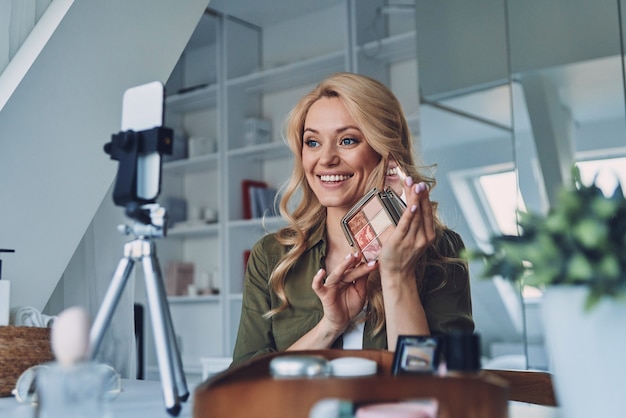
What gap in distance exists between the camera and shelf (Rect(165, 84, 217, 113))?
431 centimetres

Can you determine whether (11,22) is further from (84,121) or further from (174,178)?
(174,178)

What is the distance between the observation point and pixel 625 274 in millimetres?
565

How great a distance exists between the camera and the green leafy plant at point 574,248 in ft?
1.84

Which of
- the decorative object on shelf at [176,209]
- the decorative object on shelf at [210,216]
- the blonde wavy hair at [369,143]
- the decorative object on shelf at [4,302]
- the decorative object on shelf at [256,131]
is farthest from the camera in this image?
the decorative object on shelf at [176,209]

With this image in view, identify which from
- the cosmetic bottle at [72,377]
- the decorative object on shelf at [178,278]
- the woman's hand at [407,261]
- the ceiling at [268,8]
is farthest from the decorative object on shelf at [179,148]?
the cosmetic bottle at [72,377]

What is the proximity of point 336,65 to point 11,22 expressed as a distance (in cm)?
259

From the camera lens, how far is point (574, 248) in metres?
0.58

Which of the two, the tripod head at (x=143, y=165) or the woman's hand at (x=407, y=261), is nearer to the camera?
the tripod head at (x=143, y=165)

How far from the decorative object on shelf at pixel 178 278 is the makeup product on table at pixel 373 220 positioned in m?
3.19

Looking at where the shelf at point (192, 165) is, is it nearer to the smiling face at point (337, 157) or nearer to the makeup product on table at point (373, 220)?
the smiling face at point (337, 157)

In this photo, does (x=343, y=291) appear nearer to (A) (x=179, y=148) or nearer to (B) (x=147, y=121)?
(B) (x=147, y=121)

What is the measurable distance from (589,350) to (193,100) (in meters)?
4.08

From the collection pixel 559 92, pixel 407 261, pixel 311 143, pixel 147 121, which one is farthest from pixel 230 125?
pixel 147 121

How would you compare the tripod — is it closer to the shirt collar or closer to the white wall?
the white wall
